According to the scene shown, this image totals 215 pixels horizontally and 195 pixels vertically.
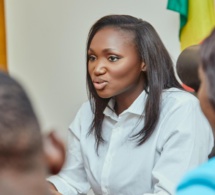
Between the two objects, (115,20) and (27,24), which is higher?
(115,20)

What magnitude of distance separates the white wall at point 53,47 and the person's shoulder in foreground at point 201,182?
213cm

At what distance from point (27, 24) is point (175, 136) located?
1863 millimetres

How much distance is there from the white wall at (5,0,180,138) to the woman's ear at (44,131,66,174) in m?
2.49

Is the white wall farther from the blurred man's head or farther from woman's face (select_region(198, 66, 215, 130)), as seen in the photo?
woman's face (select_region(198, 66, 215, 130))

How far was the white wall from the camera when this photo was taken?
120 inches

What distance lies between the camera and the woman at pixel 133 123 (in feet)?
5.04

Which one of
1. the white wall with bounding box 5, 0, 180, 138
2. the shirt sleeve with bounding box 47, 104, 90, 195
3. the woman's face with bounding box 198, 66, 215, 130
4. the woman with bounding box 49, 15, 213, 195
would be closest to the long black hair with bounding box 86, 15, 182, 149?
the woman with bounding box 49, 15, 213, 195

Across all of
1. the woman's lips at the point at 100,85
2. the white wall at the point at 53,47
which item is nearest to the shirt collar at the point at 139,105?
the woman's lips at the point at 100,85

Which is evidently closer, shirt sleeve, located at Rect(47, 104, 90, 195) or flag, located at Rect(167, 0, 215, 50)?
shirt sleeve, located at Rect(47, 104, 90, 195)

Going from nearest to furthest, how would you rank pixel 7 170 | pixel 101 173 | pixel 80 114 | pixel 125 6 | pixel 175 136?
pixel 7 170, pixel 175 136, pixel 101 173, pixel 80 114, pixel 125 6

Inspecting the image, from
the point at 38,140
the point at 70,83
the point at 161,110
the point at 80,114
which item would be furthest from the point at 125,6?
the point at 38,140

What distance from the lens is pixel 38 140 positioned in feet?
1.53

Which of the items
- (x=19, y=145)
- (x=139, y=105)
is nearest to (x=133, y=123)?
(x=139, y=105)

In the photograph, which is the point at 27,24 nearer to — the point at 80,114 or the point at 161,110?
the point at 80,114
